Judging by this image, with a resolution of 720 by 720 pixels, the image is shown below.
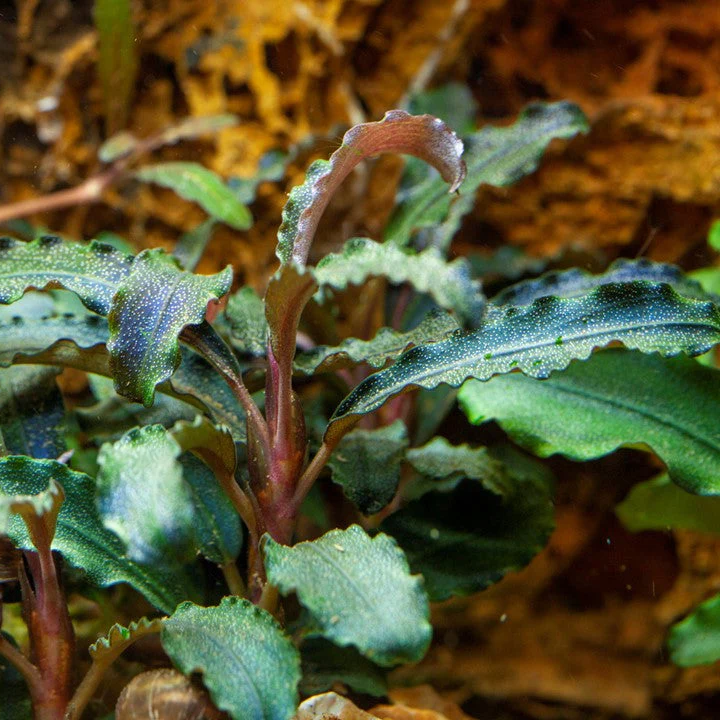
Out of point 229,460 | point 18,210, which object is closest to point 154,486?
point 229,460

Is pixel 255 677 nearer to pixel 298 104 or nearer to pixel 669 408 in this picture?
pixel 669 408

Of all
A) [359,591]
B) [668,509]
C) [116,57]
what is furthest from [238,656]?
[116,57]

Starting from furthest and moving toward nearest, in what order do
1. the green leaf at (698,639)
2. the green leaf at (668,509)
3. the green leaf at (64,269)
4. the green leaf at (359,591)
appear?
the green leaf at (668,509), the green leaf at (698,639), the green leaf at (64,269), the green leaf at (359,591)

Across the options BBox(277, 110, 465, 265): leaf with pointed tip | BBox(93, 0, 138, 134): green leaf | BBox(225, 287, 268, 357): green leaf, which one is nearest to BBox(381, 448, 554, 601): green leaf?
BBox(225, 287, 268, 357): green leaf

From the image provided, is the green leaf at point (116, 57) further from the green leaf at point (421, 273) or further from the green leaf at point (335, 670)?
the green leaf at point (335, 670)

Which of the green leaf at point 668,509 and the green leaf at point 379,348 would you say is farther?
the green leaf at point 668,509

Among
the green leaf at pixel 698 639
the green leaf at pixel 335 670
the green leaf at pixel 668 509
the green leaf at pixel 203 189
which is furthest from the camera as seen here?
the green leaf at pixel 203 189

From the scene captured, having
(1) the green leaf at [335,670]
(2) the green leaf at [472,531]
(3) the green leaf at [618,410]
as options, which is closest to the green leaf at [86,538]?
(1) the green leaf at [335,670]

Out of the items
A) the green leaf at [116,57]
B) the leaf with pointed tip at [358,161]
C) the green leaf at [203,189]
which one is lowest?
the leaf with pointed tip at [358,161]

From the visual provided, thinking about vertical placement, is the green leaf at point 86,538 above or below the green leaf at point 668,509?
above
